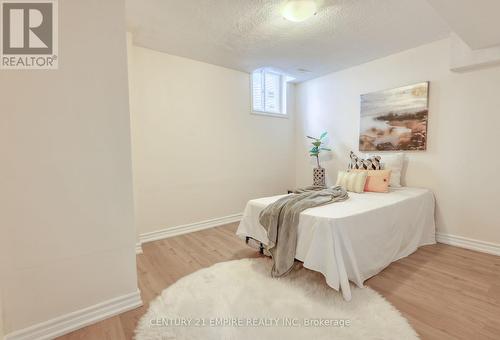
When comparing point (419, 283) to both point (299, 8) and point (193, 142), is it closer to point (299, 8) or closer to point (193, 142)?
point (299, 8)

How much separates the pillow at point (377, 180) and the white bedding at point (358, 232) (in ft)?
0.39

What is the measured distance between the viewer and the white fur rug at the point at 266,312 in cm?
149

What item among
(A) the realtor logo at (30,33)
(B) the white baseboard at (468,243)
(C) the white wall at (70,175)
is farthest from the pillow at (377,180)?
(A) the realtor logo at (30,33)

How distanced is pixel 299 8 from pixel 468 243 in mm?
3215

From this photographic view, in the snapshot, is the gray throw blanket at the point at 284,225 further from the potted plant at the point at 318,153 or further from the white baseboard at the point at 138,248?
the potted plant at the point at 318,153

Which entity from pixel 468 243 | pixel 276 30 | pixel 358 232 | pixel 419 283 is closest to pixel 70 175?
pixel 358 232

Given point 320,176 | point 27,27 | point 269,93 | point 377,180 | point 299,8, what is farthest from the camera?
point 269,93

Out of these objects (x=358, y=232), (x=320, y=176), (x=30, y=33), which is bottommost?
(x=358, y=232)

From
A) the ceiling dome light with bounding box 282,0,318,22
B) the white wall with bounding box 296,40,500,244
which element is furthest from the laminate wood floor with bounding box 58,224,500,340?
the ceiling dome light with bounding box 282,0,318,22

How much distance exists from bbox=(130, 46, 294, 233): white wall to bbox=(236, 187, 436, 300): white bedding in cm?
127

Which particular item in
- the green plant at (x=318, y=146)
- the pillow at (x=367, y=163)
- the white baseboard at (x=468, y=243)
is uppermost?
the green plant at (x=318, y=146)

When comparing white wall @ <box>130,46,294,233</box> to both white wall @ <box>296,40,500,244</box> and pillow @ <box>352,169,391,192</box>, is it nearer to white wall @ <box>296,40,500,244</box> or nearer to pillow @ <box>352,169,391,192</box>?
pillow @ <box>352,169,391,192</box>

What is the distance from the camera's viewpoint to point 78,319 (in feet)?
5.22

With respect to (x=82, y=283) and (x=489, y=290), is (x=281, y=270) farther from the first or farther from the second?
(x=489, y=290)
